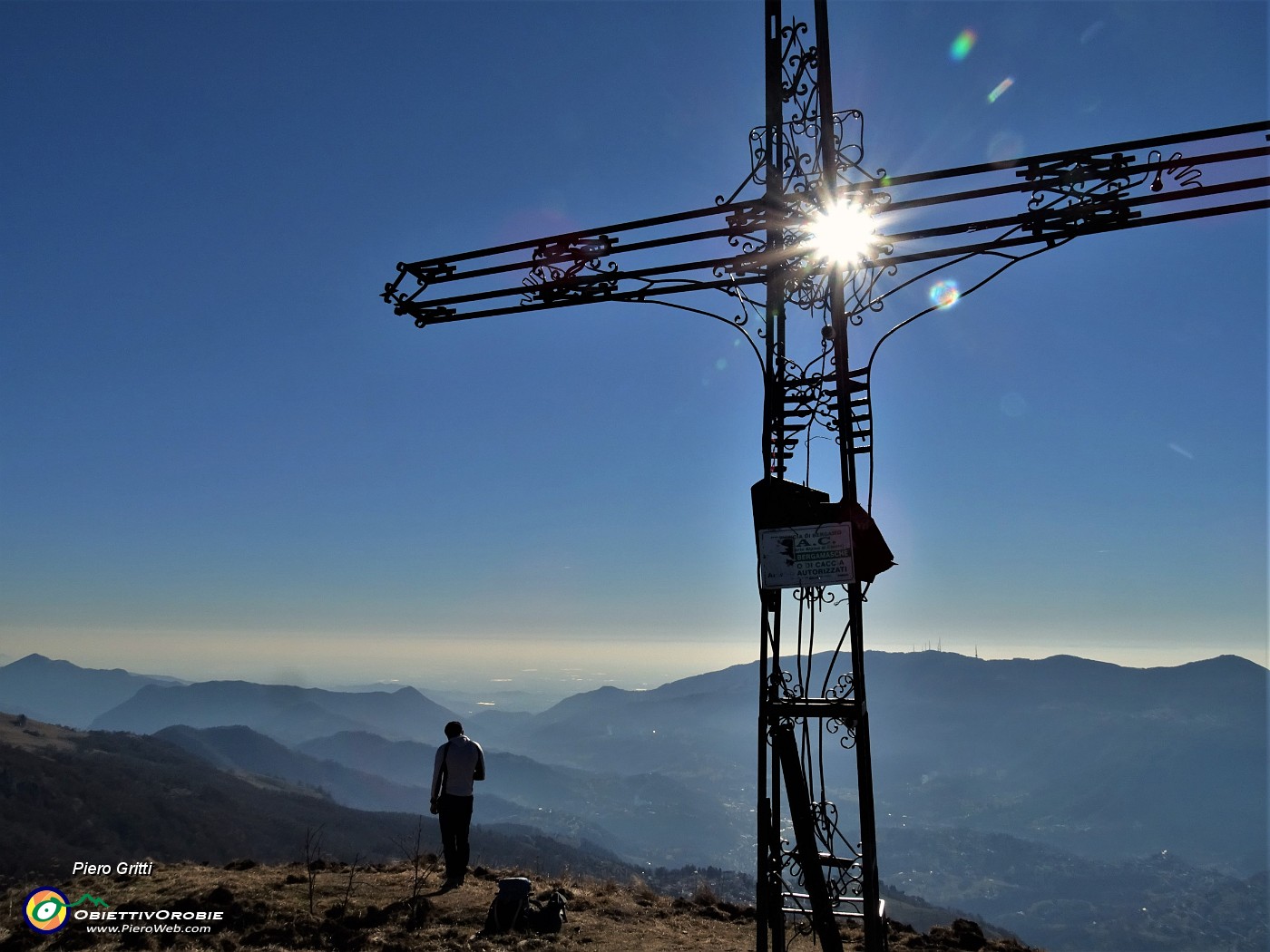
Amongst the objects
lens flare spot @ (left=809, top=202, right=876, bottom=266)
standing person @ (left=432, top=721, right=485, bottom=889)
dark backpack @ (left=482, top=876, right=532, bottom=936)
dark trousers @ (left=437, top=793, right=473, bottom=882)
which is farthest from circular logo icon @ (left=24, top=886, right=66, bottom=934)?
lens flare spot @ (left=809, top=202, right=876, bottom=266)

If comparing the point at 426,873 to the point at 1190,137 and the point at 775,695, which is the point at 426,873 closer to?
the point at 775,695

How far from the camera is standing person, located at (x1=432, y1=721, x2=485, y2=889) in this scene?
431 inches

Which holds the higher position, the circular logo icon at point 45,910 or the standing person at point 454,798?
the standing person at point 454,798

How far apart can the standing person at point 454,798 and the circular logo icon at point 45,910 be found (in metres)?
4.31

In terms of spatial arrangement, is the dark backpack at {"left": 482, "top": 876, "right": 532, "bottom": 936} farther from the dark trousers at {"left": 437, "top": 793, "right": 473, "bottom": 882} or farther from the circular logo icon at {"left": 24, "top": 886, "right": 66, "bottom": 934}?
the circular logo icon at {"left": 24, "top": 886, "right": 66, "bottom": 934}

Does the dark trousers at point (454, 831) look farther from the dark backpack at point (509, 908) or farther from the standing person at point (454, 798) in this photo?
the dark backpack at point (509, 908)

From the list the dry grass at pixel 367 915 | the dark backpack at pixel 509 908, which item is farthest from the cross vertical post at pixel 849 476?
the dark backpack at pixel 509 908

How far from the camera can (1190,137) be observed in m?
5.81

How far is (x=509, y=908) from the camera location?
353 inches

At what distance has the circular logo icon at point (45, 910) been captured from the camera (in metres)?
8.30

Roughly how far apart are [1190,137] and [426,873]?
12895mm

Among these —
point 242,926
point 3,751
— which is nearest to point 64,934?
point 242,926

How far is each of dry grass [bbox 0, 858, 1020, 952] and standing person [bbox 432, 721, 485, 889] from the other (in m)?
0.43

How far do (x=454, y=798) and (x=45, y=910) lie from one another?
4766mm
